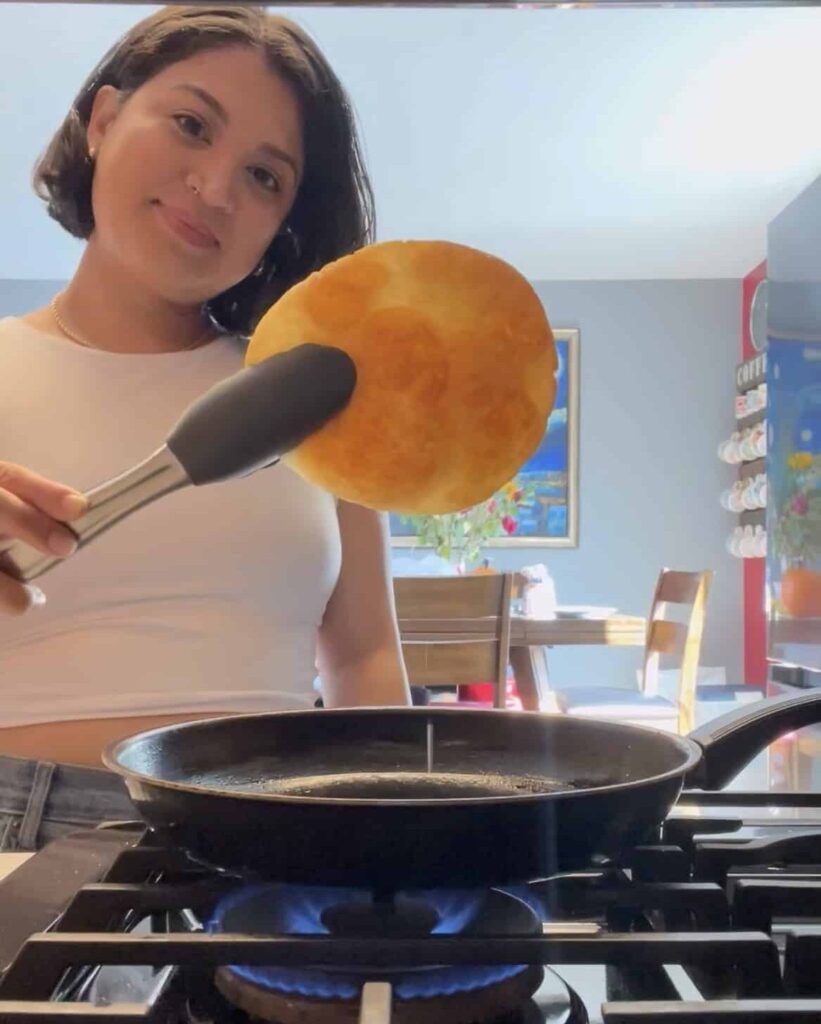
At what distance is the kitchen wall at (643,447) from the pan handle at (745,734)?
169 inches

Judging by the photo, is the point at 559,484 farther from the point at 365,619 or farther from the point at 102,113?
the point at 102,113

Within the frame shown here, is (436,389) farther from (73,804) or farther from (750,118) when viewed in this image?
(750,118)

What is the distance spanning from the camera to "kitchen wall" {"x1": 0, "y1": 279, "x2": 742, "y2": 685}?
4805 mm

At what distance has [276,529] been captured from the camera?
2.93 feet

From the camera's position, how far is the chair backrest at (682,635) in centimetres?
279

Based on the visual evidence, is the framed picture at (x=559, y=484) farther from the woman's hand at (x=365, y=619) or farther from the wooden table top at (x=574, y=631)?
the woman's hand at (x=365, y=619)

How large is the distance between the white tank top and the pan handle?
414mm

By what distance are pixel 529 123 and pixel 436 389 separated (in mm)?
2919

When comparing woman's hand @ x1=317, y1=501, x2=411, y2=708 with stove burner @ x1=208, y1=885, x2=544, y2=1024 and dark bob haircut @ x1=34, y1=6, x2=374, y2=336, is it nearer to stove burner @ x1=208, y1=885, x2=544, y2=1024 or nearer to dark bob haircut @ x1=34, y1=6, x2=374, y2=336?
dark bob haircut @ x1=34, y1=6, x2=374, y2=336

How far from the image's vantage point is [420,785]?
1.80 feet

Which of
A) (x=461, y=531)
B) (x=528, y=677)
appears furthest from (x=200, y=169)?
(x=461, y=531)

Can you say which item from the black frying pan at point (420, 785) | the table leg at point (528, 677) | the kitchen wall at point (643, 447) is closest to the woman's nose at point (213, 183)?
the black frying pan at point (420, 785)

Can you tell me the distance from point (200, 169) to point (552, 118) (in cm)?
250

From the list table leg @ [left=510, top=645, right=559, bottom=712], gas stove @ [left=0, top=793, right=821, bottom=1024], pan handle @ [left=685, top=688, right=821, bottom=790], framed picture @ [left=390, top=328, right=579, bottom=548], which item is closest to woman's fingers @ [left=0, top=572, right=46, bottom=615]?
gas stove @ [left=0, top=793, right=821, bottom=1024]
